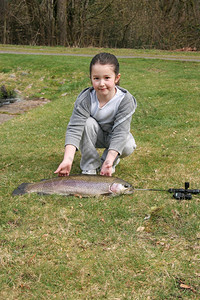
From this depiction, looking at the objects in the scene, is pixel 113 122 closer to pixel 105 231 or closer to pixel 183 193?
pixel 183 193

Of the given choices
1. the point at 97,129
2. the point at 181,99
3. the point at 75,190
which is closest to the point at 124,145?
the point at 97,129

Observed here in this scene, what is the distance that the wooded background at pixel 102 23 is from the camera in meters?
21.4

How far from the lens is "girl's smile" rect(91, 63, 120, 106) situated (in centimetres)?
349

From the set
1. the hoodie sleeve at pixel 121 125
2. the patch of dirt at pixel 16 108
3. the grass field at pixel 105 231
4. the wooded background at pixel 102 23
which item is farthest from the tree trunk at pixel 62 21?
the hoodie sleeve at pixel 121 125

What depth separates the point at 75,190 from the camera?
3.41 m

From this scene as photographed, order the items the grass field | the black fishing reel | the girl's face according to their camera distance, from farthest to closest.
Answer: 1. the girl's face
2. the black fishing reel
3. the grass field

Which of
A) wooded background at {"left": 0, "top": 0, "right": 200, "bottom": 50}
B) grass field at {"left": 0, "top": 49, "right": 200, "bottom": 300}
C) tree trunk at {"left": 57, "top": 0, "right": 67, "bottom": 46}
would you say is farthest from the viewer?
wooded background at {"left": 0, "top": 0, "right": 200, "bottom": 50}

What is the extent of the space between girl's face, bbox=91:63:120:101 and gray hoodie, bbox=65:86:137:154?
198 mm

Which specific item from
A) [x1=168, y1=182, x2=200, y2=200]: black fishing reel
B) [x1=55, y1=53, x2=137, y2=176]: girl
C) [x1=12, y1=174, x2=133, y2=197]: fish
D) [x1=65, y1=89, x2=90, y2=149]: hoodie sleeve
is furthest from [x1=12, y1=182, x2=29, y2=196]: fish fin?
[x1=168, y1=182, x2=200, y2=200]: black fishing reel

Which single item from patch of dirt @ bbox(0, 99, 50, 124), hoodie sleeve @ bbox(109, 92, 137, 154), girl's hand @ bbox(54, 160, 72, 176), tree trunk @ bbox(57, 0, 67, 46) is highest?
tree trunk @ bbox(57, 0, 67, 46)

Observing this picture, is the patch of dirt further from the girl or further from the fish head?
the fish head

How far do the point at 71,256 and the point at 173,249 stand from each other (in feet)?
2.32

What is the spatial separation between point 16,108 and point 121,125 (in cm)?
573

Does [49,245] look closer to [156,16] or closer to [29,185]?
[29,185]
